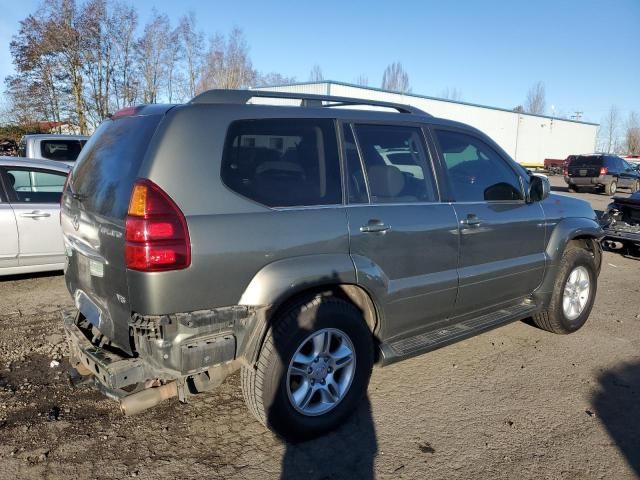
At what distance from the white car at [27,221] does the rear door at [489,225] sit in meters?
4.59

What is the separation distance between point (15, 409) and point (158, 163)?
209 cm

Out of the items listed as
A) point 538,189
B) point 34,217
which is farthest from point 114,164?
point 34,217

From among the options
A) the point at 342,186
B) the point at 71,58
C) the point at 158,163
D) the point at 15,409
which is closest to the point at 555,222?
the point at 342,186

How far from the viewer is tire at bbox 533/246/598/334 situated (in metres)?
4.68

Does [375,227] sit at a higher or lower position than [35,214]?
higher

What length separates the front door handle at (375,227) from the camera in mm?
3097

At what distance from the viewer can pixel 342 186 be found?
3.10 meters

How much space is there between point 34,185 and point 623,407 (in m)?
6.44

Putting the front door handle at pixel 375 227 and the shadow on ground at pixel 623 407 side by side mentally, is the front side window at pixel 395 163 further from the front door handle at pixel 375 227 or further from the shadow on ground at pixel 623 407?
the shadow on ground at pixel 623 407

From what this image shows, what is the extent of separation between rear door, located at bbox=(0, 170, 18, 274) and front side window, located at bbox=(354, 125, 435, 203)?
4.37 m

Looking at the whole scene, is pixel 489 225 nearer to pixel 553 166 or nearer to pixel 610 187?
pixel 610 187

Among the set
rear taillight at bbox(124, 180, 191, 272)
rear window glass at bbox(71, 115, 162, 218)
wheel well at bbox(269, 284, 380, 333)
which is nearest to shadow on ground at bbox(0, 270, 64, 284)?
rear window glass at bbox(71, 115, 162, 218)

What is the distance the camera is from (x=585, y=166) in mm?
22344

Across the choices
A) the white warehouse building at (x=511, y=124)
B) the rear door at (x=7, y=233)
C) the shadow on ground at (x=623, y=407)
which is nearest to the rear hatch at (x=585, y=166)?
the white warehouse building at (x=511, y=124)
